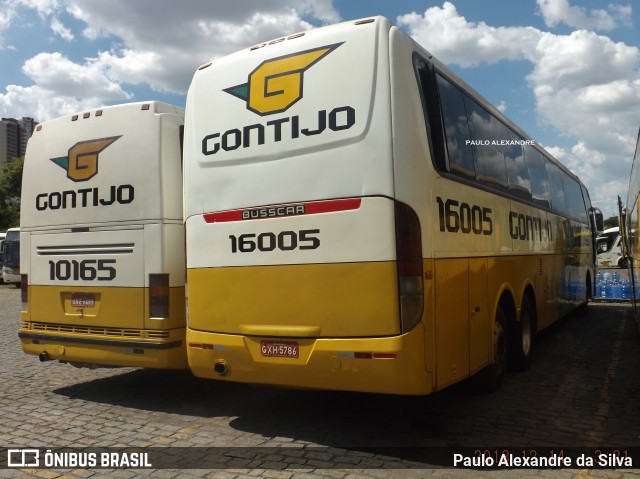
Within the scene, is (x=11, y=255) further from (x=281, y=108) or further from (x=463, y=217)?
(x=463, y=217)

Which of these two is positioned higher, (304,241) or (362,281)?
(304,241)

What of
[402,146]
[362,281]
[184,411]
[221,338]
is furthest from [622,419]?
[184,411]

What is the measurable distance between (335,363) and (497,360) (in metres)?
2.79

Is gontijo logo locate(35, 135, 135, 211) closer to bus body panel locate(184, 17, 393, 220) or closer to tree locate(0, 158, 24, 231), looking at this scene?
bus body panel locate(184, 17, 393, 220)

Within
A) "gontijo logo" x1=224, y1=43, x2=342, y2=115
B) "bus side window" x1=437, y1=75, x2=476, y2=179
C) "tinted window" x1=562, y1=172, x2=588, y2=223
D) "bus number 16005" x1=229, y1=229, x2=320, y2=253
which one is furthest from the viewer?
"tinted window" x1=562, y1=172, x2=588, y2=223

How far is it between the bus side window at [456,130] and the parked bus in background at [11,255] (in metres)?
25.0

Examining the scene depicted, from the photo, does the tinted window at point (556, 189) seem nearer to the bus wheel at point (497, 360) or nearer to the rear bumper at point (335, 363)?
the bus wheel at point (497, 360)

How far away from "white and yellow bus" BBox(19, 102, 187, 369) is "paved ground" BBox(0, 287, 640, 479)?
2.14 ft

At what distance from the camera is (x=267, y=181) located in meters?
5.07

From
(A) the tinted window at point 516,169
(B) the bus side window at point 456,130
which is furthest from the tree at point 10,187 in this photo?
(B) the bus side window at point 456,130

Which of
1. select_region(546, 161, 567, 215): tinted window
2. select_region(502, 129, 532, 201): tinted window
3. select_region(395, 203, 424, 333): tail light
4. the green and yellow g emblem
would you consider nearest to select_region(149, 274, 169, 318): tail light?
the green and yellow g emblem

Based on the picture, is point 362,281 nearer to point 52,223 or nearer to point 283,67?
point 283,67

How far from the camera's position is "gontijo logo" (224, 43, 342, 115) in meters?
4.97

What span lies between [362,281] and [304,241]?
2.07 feet
